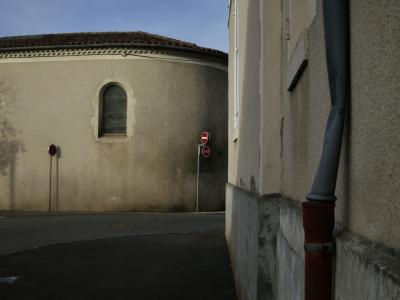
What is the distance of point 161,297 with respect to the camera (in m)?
7.26

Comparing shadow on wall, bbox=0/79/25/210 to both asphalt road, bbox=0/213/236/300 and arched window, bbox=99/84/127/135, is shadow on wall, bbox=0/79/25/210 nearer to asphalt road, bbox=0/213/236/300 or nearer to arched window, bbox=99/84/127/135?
arched window, bbox=99/84/127/135

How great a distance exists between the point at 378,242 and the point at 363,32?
0.68 metres

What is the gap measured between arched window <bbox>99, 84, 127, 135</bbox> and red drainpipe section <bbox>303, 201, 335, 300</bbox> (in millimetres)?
20832

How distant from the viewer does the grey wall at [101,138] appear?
21797 mm

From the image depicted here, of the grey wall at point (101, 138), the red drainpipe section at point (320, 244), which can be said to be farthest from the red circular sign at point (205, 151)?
the red drainpipe section at point (320, 244)

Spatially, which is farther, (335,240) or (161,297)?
(161,297)

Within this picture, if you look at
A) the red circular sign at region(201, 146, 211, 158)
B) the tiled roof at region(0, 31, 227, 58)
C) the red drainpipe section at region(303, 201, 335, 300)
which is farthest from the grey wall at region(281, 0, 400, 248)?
the tiled roof at region(0, 31, 227, 58)

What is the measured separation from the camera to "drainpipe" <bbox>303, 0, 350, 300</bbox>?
1.90 meters

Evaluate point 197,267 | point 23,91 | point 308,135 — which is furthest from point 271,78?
point 23,91

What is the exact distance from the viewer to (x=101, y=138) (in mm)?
22109

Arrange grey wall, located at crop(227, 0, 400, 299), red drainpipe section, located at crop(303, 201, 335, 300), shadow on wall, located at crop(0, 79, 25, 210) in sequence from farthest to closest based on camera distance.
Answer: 1. shadow on wall, located at crop(0, 79, 25, 210)
2. red drainpipe section, located at crop(303, 201, 335, 300)
3. grey wall, located at crop(227, 0, 400, 299)

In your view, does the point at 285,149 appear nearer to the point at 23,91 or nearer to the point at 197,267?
the point at 197,267

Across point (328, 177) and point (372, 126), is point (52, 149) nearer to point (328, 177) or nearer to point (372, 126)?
point (328, 177)

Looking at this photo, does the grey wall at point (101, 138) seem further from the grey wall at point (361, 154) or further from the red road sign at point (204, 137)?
the grey wall at point (361, 154)
